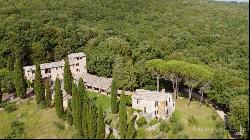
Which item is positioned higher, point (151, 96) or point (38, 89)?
point (38, 89)

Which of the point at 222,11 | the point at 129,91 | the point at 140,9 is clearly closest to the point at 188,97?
the point at 129,91

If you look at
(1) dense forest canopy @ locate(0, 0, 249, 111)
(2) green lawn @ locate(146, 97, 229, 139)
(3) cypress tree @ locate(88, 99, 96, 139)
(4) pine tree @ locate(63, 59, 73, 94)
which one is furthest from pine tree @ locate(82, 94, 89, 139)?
(1) dense forest canopy @ locate(0, 0, 249, 111)

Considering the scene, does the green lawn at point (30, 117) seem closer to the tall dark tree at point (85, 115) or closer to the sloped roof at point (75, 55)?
the tall dark tree at point (85, 115)

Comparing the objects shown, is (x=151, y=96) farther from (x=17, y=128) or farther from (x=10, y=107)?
(x=10, y=107)

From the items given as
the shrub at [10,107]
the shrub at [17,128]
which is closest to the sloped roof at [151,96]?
the shrub at [17,128]

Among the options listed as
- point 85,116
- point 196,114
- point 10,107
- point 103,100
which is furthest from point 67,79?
point 196,114

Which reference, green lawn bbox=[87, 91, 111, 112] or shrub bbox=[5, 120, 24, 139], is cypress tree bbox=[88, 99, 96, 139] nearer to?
shrub bbox=[5, 120, 24, 139]

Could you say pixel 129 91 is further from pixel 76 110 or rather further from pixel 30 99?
pixel 76 110
